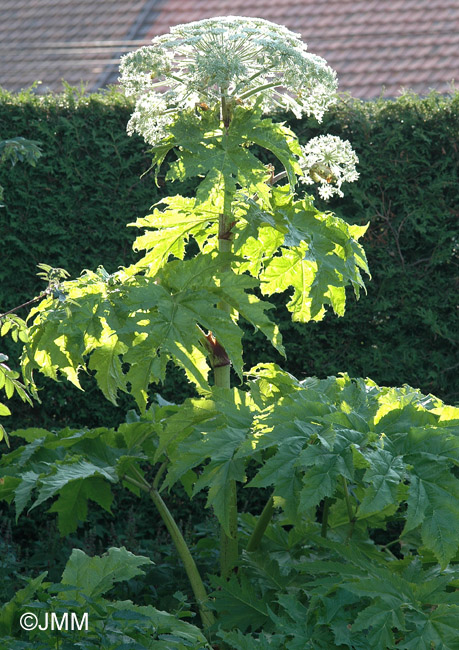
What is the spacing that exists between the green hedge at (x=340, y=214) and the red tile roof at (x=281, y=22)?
8.33 feet

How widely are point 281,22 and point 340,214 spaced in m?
4.42

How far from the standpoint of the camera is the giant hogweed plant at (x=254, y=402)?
194 centimetres

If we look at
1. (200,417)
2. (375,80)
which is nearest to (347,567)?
(200,417)

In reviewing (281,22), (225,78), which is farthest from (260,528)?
(281,22)

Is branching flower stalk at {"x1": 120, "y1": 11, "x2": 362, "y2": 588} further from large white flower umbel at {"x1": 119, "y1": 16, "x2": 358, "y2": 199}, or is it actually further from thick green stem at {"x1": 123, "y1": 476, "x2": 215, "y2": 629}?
thick green stem at {"x1": 123, "y1": 476, "x2": 215, "y2": 629}

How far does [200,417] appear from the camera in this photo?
93.7 inches

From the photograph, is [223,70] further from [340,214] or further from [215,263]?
[340,214]

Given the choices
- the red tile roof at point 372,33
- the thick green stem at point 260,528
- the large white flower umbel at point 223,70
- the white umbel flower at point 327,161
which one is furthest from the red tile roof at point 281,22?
the thick green stem at point 260,528

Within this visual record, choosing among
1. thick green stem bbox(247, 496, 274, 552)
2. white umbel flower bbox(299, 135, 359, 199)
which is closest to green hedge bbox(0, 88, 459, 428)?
white umbel flower bbox(299, 135, 359, 199)

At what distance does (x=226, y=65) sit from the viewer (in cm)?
216

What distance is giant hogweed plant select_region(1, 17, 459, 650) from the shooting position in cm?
194

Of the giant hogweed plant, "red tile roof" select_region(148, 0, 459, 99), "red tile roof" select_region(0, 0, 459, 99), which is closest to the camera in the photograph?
the giant hogweed plant

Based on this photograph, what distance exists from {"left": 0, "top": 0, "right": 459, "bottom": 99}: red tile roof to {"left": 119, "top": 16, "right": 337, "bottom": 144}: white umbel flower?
180 inches

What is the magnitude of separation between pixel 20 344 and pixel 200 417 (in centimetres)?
245
